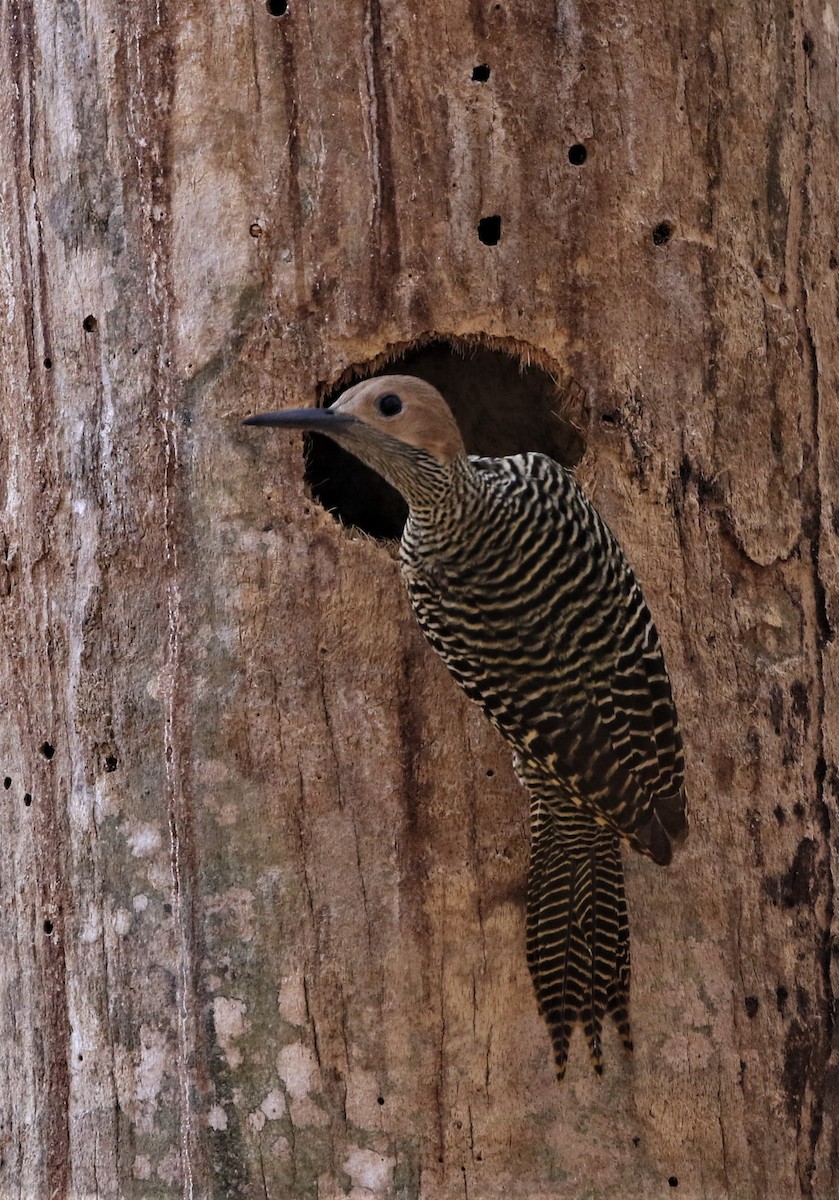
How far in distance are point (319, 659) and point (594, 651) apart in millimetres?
593

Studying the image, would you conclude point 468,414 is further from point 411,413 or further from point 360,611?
point 360,611

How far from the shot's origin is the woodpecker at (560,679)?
10.1ft

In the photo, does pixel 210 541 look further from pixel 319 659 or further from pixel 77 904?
pixel 77 904

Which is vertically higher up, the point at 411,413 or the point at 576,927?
the point at 411,413

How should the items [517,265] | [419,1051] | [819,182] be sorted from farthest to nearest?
1. [819,182]
2. [517,265]
3. [419,1051]

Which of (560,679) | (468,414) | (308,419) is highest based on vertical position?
(468,414)

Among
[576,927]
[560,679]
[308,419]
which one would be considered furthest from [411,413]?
[576,927]

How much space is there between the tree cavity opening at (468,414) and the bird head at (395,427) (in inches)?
6.5

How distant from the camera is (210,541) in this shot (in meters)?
3.27

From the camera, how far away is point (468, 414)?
4172 mm

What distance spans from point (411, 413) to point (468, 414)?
3.01 feet

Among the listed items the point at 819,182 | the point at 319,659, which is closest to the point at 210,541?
the point at 319,659

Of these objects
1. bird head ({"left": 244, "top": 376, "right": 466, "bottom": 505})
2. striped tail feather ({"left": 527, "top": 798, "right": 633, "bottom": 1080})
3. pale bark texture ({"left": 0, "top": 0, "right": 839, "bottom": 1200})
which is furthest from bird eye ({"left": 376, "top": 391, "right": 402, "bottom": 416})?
striped tail feather ({"left": 527, "top": 798, "right": 633, "bottom": 1080})

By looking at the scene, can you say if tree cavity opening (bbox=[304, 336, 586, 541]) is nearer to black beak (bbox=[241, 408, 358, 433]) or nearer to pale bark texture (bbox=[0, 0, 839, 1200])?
pale bark texture (bbox=[0, 0, 839, 1200])
